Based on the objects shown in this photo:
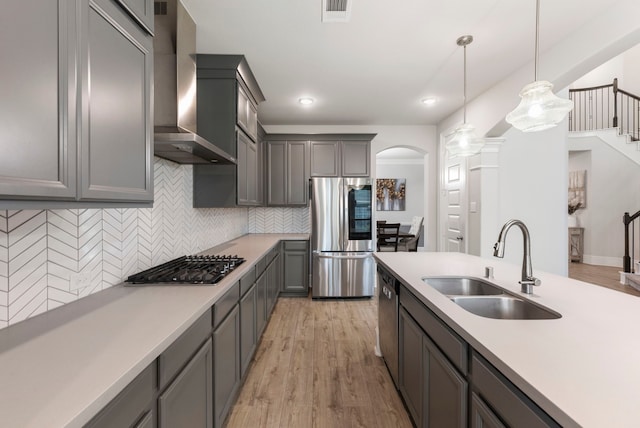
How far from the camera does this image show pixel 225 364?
1.69 meters

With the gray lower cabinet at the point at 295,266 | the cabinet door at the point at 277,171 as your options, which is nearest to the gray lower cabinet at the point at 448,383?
the gray lower cabinet at the point at 295,266

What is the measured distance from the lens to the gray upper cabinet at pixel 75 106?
74 centimetres

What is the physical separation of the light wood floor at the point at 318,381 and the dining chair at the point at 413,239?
233 cm

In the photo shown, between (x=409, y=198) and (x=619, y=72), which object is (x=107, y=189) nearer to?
(x=409, y=198)

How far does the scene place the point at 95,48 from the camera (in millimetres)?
1004

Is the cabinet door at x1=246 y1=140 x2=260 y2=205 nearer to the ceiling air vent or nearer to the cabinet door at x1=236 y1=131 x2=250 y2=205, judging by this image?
the cabinet door at x1=236 y1=131 x2=250 y2=205

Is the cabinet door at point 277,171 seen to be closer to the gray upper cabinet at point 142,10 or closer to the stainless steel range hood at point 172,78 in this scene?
the stainless steel range hood at point 172,78

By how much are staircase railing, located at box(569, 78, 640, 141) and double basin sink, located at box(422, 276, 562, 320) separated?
680 centimetres

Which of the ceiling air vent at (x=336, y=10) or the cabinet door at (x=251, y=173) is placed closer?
the ceiling air vent at (x=336, y=10)

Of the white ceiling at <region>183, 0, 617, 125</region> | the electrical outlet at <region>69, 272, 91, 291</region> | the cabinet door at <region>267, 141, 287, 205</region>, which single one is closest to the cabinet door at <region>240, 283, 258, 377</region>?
the electrical outlet at <region>69, 272, 91, 291</region>

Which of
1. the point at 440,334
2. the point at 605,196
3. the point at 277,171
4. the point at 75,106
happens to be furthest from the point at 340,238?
the point at 605,196

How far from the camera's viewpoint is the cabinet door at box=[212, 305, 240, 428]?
60.2 inches

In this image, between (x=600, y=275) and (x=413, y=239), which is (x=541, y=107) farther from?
(x=600, y=275)

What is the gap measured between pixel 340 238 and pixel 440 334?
2925 millimetres
